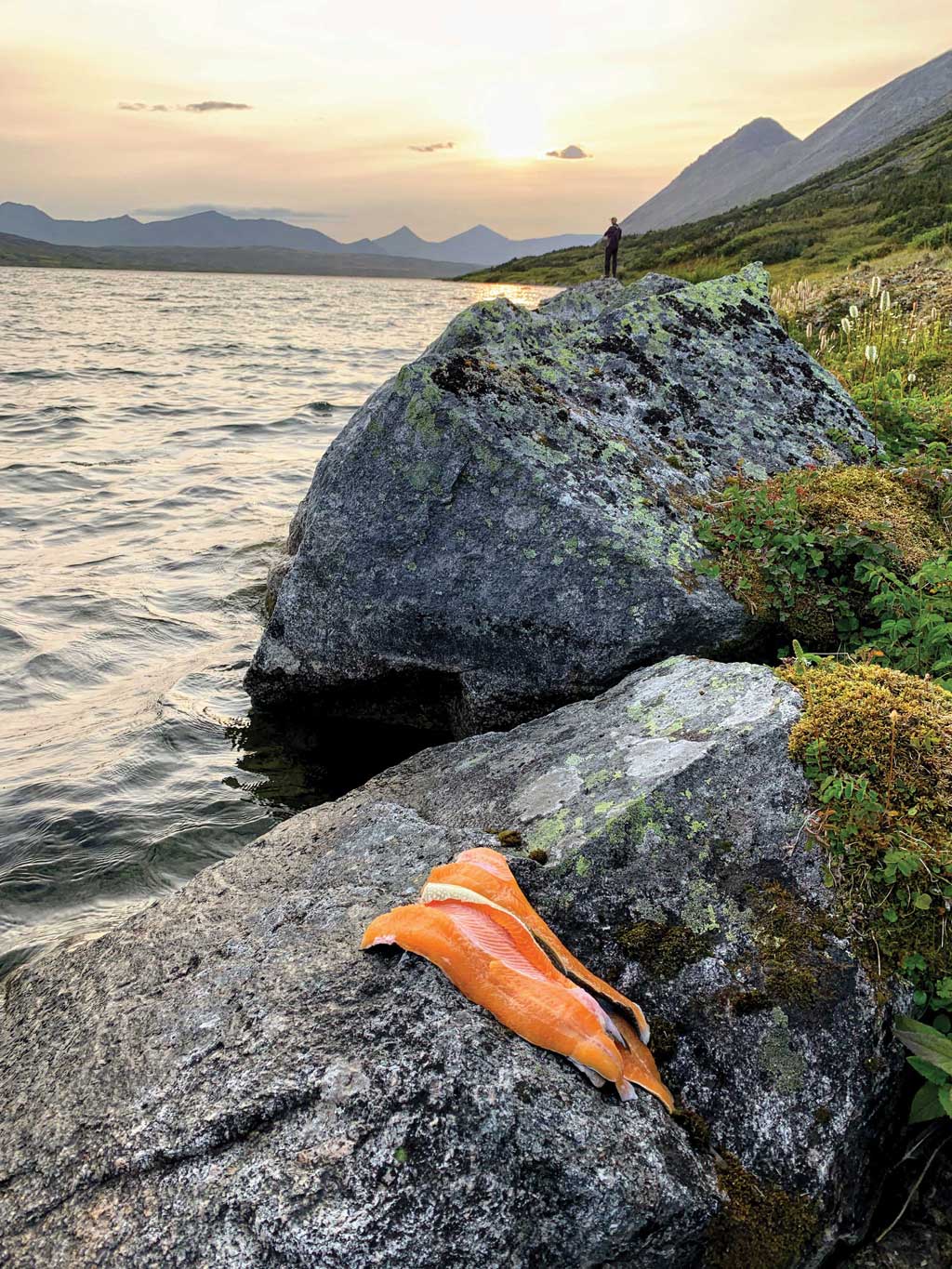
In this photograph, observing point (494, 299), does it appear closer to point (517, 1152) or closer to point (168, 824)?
point (168, 824)

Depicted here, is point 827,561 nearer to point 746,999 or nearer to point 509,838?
point 509,838

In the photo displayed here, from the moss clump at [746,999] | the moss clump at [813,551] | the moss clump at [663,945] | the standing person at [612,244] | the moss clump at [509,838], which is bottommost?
the moss clump at [746,999]

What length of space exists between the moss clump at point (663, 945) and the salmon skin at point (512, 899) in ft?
0.68

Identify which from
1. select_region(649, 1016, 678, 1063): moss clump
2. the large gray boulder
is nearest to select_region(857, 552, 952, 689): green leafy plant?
the large gray boulder

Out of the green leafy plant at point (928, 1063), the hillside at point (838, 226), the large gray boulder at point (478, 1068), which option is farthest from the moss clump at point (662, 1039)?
the hillside at point (838, 226)

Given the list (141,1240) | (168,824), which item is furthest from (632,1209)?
(168,824)

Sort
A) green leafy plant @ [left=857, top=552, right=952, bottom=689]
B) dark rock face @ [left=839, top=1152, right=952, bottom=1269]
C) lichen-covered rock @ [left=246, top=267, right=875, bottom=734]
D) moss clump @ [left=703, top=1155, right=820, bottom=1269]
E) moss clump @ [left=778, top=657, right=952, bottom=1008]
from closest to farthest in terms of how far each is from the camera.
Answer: moss clump @ [left=703, top=1155, right=820, bottom=1269] < dark rock face @ [left=839, top=1152, right=952, bottom=1269] < moss clump @ [left=778, top=657, right=952, bottom=1008] < green leafy plant @ [left=857, top=552, right=952, bottom=689] < lichen-covered rock @ [left=246, top=267, right=875, bottom=734]

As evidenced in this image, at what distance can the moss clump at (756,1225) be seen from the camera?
3.04 m

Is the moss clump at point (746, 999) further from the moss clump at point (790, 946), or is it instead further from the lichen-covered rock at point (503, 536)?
the lichen-covered rock at point (503, 536)

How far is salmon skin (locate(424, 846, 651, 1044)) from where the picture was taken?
3.37 m

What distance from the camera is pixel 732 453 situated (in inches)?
322

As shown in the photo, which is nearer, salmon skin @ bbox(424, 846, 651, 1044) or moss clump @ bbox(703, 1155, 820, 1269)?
moss clump @ bbox(703, 1155, 820, 1269)

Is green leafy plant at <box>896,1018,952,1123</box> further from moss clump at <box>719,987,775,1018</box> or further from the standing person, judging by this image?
the standing person

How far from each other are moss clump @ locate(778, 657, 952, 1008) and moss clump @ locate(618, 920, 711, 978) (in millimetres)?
655
